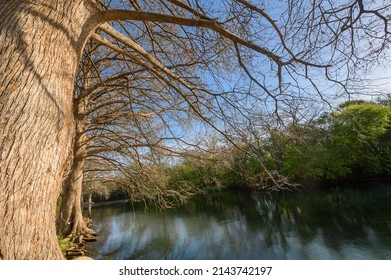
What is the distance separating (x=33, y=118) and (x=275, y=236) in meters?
10.1

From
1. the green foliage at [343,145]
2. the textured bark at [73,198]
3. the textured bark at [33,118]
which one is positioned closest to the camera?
the textured bark at [33,118]

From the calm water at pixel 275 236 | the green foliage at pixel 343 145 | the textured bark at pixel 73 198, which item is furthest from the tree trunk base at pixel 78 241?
the green foliage at pixel 343 145

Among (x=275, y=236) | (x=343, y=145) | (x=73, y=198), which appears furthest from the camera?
(x=275, y=236)

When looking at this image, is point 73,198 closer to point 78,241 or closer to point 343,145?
point 78,241

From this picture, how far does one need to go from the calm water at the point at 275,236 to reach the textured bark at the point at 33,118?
704 centimetres

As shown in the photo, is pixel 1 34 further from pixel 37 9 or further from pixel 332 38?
pixel 332 38

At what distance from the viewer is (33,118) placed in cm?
146

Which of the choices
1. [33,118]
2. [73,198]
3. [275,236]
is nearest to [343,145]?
[33,118]

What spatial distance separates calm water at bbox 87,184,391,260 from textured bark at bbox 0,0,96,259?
7040mm

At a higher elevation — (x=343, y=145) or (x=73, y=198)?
(x=343, y=145)

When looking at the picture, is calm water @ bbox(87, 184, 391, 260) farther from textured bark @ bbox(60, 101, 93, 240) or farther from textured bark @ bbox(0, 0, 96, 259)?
textured bark @ bbox(0, 0, 96, 259)

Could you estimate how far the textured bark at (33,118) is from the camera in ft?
4.28

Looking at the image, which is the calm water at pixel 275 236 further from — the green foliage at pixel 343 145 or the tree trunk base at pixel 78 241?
the green foliage at pixel 343 145

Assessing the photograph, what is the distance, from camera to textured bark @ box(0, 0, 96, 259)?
1305 millimetres
